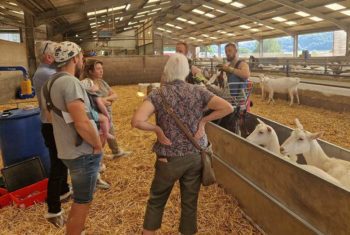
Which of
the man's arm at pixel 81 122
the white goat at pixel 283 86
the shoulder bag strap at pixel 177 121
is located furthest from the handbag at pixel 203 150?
the white goat at pixel 283 86

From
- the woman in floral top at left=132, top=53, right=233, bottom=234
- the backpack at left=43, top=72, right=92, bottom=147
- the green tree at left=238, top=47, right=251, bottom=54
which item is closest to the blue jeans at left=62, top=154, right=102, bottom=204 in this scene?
the backpack at left=43, top=72, right=92, bottom=147

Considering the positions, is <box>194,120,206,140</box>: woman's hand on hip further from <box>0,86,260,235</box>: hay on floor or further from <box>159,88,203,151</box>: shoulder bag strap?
<box>0,86,260,235</box>: hay on floor

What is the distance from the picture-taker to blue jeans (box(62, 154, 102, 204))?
2113 millimetres

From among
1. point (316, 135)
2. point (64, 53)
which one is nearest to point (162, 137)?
point (64, 53)

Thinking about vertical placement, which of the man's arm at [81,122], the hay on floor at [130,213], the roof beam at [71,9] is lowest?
the hay on floor at [130,213]

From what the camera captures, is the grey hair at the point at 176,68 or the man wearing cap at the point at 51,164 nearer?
the grey hair at the point at 176,68

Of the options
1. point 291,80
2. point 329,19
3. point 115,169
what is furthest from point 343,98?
point 329,19

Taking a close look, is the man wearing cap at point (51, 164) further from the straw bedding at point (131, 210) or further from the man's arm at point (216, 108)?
the man's arm at point (216, 108)

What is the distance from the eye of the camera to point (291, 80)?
9133 mm

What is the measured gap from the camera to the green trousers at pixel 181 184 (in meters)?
2.12

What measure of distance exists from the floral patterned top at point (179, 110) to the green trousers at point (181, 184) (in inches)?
2.7

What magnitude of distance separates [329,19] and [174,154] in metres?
18.8

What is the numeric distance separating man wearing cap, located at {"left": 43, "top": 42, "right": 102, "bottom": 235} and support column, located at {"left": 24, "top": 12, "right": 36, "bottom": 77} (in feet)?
34.5

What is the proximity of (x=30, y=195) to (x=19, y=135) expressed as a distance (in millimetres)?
650
